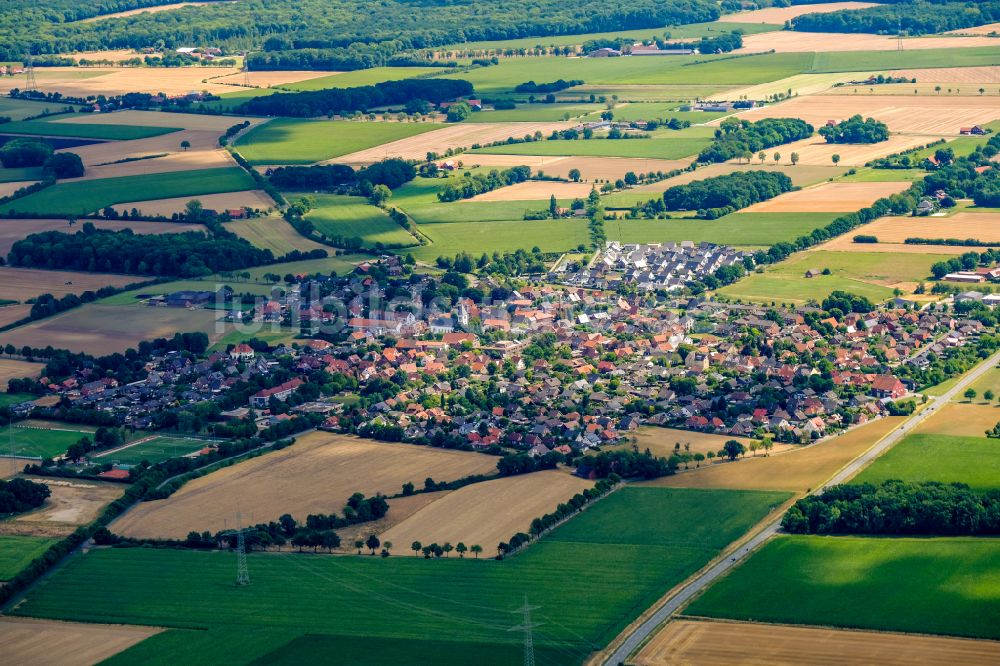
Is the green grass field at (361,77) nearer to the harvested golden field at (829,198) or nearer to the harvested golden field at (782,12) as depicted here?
the harvested golden field at (782,12)

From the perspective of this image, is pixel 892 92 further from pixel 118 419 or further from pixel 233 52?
pixel 118 419

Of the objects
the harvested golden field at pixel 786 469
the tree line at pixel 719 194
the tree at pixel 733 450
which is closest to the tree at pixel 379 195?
the tree line at pixel 719 194

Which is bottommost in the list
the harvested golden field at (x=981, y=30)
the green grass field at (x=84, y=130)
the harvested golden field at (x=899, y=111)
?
the harvested golden field at (x=899, y=111)

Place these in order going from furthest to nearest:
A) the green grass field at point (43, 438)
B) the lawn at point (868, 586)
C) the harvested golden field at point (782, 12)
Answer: the harvested golden field at point (782, 12), the green grass field at point (43, 438), the lawn at point (868, 586)

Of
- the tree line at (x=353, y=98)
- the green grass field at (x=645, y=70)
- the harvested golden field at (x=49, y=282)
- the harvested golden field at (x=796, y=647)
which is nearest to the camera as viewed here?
the harvested golden field at (x=796, y=647)

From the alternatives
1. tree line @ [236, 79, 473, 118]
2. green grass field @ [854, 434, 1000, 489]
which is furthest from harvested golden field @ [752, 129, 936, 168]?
green grass field @ [854, 434, 1000, 489]

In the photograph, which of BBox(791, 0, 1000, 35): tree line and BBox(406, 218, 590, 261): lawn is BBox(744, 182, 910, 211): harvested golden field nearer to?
BBox(406, 218, 590, 261): lawn
